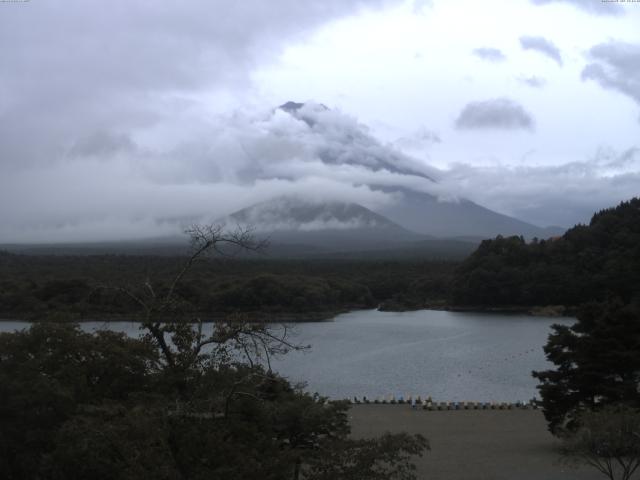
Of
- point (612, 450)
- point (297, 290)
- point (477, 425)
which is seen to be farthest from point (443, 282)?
point (612, 450)

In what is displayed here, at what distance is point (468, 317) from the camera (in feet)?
143

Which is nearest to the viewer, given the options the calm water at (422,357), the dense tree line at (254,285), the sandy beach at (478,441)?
the sandy beach at (478,441)

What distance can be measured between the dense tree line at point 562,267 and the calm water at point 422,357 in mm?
4533

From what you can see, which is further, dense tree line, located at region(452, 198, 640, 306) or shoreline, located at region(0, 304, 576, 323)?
dense tree line, located at region(452, 198, 640, 306)

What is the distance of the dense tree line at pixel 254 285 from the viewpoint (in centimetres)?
3909

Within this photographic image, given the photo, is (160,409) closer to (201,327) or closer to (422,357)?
(201,327)

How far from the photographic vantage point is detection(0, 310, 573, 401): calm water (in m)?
20.9

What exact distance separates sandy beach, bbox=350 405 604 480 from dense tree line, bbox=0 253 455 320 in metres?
15.8

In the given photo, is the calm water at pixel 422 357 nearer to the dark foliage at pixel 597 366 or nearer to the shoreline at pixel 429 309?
the shoreline at pixel 429 309

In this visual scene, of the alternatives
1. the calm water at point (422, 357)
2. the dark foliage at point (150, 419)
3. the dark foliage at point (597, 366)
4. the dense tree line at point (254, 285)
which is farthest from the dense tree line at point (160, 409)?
the dense tree line at point (254, 285)

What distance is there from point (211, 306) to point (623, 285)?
24.8m

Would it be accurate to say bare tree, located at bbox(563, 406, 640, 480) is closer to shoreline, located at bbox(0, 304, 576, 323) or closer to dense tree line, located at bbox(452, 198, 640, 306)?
shoreline, located at bbox(0, 304, 576, 323)

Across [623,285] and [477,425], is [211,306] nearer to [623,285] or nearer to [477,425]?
[623,285]

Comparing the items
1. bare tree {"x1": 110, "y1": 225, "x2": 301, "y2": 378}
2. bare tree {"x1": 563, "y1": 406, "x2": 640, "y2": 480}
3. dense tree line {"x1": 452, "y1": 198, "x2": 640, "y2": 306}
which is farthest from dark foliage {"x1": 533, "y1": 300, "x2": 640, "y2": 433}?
dense tree line {"x1": 452, "y1": 198, "x2": 640, "y2": 306}
